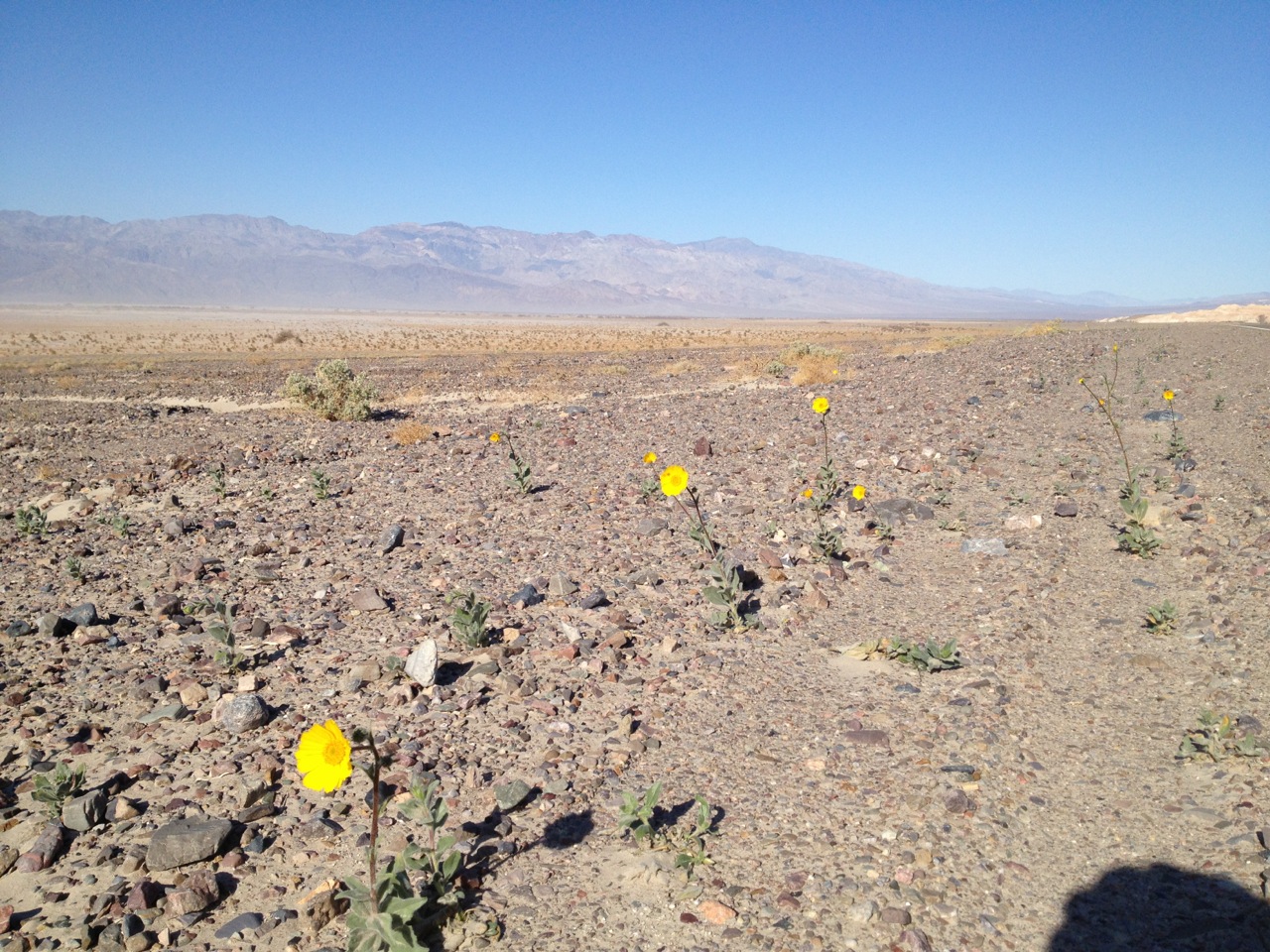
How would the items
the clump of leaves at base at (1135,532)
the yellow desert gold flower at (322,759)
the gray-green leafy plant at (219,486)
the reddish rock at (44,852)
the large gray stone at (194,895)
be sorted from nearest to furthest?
the yellow desert gold flower at (322,759)
the large gray stone at (194,895)
the reddish rock at (44,852)
the clump of leaves at base at (1135,532)
the gray-green leafy plant at (219,486)

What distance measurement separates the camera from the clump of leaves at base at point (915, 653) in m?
3.94

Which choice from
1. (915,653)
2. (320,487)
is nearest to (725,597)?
(915,653)

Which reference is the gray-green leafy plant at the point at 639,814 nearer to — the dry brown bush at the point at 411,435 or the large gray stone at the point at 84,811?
the large gray stone at the point at 84,811

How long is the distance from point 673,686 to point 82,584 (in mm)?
4693

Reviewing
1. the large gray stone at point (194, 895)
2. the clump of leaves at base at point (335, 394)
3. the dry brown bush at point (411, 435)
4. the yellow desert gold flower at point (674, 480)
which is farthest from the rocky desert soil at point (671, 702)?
the clump of leaves at base at point (335, 394)

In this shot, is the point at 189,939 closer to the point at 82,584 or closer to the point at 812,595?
the point at 812,595

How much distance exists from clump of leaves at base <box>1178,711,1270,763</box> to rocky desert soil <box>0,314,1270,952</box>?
0.05 meters

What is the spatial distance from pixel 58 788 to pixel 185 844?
0.70 metres

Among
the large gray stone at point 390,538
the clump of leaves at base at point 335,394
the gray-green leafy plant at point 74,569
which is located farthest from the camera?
the clump of leaves at base at point 335,394

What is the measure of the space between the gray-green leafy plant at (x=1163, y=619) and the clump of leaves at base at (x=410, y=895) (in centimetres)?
382

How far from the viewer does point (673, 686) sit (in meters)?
3.99

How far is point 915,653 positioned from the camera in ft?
13.2

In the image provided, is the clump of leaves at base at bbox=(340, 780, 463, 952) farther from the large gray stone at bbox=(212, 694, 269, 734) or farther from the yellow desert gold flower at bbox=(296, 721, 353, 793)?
the large gray stone at bbox=(212, 694, 269, 734)

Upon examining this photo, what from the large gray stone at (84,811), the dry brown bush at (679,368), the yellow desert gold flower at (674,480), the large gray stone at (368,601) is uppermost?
the dry brown bush at (679,368)
